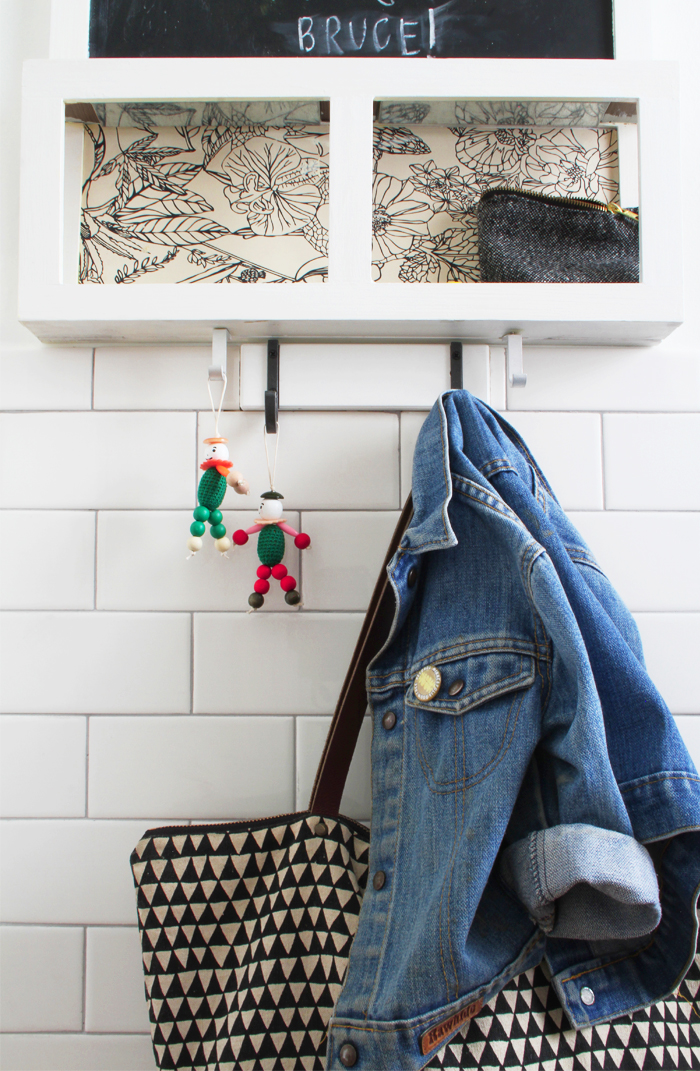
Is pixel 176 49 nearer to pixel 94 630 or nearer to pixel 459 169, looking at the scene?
pixel 459 169

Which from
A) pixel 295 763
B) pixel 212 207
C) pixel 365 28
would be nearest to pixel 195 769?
pixel 295 763

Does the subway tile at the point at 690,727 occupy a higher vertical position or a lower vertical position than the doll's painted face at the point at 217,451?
lower

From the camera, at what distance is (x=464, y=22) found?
713 millimetres

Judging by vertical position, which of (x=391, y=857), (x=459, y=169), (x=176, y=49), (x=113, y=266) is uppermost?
(x=176, y=49)

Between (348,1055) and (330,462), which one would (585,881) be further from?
(330,462)

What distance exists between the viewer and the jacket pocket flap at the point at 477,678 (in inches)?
20.6

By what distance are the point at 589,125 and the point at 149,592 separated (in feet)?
2.52

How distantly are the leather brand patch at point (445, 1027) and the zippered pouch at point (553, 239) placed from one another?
2.31 feet

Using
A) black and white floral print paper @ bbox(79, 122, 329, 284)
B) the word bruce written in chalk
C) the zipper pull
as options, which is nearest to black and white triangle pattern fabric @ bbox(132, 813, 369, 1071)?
black and white floral print paper @ bbox(79, 122, 329, 284)

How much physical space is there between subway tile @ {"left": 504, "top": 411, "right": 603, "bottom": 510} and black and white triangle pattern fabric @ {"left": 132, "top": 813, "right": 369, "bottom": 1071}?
451mm

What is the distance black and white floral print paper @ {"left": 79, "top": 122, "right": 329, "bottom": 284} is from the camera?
75 cm

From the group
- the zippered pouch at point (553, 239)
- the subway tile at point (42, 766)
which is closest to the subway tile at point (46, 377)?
the subway tile at point (42, 766)

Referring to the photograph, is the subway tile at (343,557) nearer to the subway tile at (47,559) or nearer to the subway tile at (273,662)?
the subway tile at (273,662)

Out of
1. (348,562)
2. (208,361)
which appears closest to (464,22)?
(208,361)
